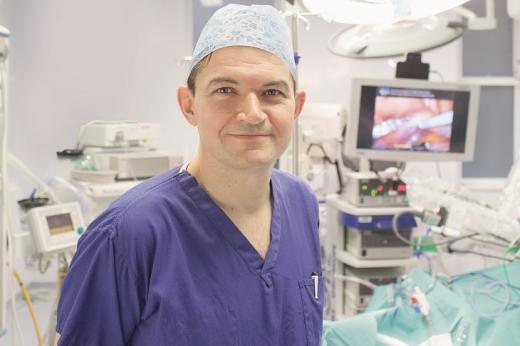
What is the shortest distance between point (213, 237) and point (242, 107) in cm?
27

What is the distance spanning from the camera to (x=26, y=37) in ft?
11.9

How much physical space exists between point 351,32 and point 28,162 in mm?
2481

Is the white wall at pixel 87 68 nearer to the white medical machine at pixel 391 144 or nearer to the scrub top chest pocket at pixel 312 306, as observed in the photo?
the white medical machine at pixel 391 144

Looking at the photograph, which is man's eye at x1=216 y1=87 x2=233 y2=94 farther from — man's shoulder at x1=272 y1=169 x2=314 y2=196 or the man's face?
man's shoulder at x1=272 y1=169 x2=314 y2=196

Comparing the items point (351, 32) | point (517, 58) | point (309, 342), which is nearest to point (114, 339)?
point (309, 342)

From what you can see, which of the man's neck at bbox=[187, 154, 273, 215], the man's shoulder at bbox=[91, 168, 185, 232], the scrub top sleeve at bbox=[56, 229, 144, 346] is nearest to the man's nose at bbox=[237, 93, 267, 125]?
the man's neck at bbox=[187, 154, 273, 215]

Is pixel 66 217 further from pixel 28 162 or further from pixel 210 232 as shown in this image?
pixel 28 162

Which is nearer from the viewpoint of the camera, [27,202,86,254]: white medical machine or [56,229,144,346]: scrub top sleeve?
[56,229,144,346]: scrub top sleeve

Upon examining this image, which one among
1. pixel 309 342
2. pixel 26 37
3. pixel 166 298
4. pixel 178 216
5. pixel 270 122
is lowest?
pixel 309 342

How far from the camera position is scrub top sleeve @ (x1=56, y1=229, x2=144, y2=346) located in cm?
93

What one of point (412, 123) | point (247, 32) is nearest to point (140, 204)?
point (247, 32)

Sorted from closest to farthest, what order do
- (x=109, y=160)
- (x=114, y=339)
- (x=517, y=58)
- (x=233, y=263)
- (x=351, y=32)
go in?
(x=114, y=339)
(x=233, y=263)
(x=351, y=32)
(x=109, y=160)
(x=517, y=58)

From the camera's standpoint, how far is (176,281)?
3.18 feet

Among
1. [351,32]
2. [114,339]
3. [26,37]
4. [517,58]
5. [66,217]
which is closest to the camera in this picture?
[114,339]
